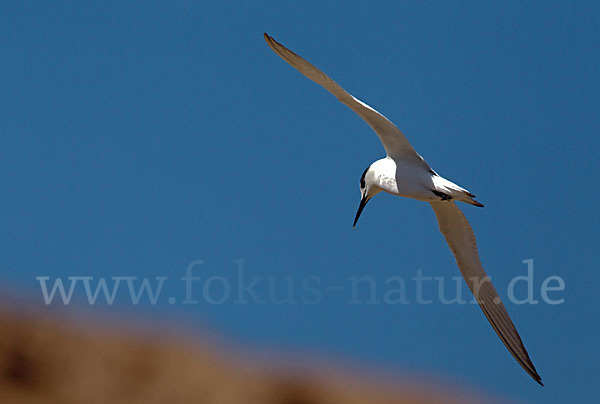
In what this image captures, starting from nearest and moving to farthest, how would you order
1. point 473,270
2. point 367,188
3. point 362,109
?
point 362,109 → point 367,188 → point 473,270

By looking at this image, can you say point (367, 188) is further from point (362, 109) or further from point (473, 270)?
point (473, 270)

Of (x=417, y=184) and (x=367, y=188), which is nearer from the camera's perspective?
(x=417, y=184)

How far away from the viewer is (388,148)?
5.16 meters

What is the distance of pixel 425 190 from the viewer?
16.1 ft

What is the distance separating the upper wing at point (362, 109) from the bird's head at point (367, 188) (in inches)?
10.4

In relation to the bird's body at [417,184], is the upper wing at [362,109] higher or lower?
higher

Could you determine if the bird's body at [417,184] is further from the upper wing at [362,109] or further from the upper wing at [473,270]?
the upper wing at [473,270]

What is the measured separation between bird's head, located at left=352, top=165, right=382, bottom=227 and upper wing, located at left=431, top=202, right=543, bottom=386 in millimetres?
555

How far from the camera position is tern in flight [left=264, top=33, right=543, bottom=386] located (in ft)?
15.4

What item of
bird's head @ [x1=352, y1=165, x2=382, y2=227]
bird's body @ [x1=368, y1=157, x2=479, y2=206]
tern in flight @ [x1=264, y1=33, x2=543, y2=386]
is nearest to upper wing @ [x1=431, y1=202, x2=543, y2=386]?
tern in flight @ [x1=264, y1=33, x2=543, y2=386]

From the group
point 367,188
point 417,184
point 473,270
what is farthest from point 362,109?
point 473,270

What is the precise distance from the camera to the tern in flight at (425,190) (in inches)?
185

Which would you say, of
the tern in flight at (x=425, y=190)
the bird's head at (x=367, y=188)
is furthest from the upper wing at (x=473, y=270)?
the bird's head at (x=367, y=188)

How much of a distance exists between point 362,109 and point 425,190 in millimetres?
673
